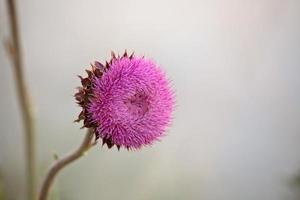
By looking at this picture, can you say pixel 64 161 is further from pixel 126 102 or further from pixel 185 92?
pixel 185 92

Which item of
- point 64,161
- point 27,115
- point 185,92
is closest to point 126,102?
point 64,161

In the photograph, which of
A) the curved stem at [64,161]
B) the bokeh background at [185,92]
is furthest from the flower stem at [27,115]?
the bokeh background at [185,92]

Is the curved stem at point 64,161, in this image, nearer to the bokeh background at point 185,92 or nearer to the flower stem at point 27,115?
the flower stem at point 27,115

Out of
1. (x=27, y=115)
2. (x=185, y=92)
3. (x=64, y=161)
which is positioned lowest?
(x=64, y=161)

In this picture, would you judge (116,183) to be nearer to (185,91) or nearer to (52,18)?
(185,91)

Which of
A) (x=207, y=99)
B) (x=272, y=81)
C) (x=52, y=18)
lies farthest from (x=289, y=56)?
(x=52, y=18)

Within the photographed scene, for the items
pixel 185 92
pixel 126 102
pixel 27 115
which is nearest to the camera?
pixel 126 102
